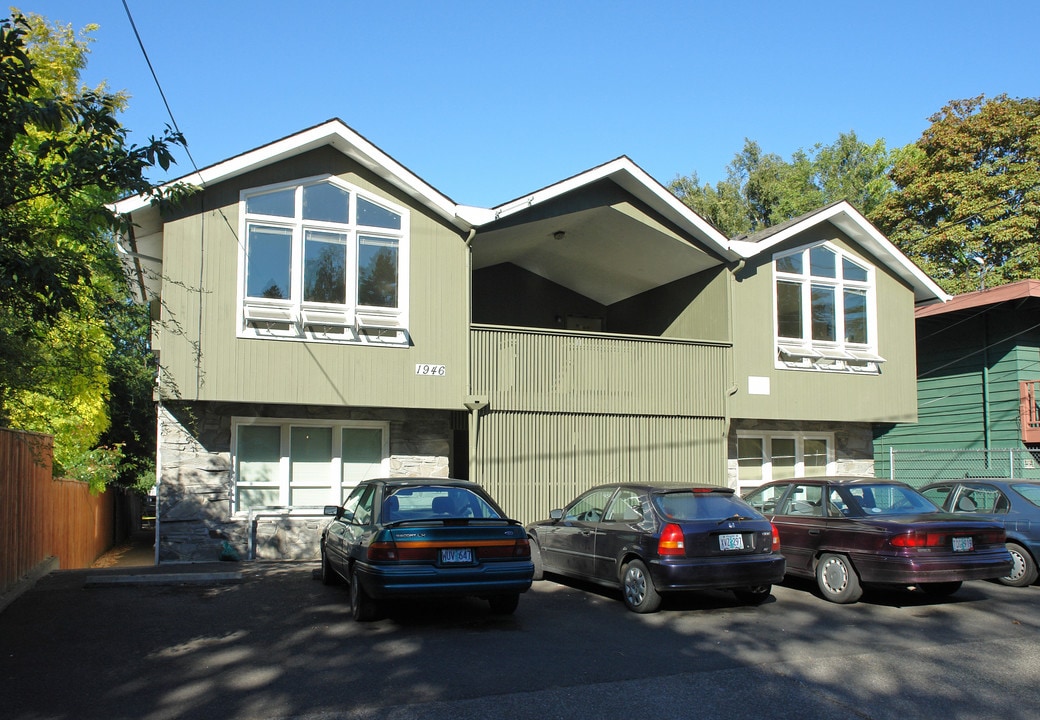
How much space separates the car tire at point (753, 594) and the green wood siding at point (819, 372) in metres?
6.98

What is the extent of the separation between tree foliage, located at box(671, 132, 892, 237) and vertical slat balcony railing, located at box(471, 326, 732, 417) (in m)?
22.3

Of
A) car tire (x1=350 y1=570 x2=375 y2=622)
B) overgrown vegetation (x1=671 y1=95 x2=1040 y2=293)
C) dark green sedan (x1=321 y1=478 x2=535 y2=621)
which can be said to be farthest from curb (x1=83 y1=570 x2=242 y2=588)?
overgrown vegetation (x1=671 y1=95 x2=1040 y2=293)

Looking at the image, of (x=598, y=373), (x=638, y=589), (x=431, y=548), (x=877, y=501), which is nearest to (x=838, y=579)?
(x=877, y=501)

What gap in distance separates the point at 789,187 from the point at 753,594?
32.7m

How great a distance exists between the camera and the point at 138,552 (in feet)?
96.4

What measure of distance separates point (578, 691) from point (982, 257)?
27.2 m

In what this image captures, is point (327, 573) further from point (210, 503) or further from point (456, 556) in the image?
point (210, 503)

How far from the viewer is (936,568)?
910cm

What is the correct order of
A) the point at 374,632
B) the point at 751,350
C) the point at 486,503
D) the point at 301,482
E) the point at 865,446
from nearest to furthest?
1. the point at 374,632
2. the point at 486,503
3. the point at 301,482
4. the point at 751,350
5. the point at 865,446

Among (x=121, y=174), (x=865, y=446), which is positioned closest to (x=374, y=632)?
(x=121, y=174)

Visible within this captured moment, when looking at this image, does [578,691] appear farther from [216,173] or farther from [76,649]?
[216,173]

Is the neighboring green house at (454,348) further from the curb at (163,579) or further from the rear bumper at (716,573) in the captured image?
the rear bumper at (716,573)

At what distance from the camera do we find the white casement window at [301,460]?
1413 cm

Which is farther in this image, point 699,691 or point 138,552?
point 138,552
